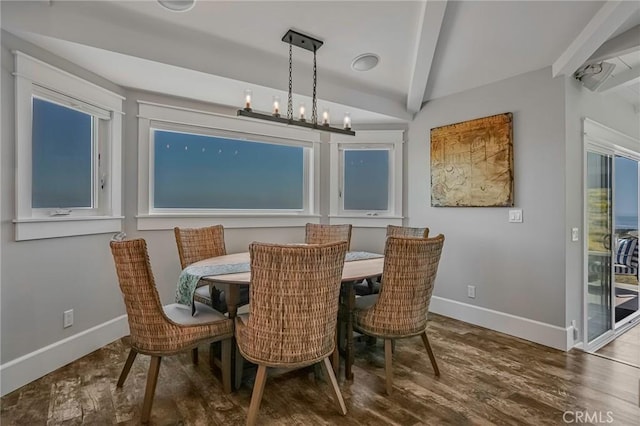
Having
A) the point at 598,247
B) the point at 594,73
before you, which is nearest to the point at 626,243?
the point at 598,247

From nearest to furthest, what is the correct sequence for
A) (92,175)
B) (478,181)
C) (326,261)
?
(326,261) < (92,175) < (478,181)

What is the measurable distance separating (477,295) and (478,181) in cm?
119

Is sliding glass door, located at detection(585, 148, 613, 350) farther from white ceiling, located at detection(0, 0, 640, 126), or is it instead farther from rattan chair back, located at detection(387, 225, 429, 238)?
rattan chair back, located at detection(387, 225, 429, 238)

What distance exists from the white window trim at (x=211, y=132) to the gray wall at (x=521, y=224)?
1.59 metres

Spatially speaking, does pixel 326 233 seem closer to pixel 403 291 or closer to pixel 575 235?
pixel 403 291

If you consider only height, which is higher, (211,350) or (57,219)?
(57,219)

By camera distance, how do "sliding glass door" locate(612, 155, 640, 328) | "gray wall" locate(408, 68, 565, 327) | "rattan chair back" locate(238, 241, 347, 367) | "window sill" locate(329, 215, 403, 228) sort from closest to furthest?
"rattan chair back" locate(238, 241, 347, 367) < "gray wall" locate(408, 68, 565, 327) < "sliding glass door" locate(612, 155, 640, 328) < "window sill" locate(329, 215, 403, 228)

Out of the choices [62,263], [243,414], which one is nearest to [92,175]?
[62,263]

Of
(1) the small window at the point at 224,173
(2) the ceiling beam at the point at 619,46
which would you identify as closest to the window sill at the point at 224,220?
(1) the small window at the point at 224,173

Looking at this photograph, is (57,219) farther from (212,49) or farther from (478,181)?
(478,181)

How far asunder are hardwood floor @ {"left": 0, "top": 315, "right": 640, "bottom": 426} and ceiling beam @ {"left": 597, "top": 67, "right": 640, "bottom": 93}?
247cm

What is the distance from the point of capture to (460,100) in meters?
3.60

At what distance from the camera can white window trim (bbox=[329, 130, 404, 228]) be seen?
13.9 ft

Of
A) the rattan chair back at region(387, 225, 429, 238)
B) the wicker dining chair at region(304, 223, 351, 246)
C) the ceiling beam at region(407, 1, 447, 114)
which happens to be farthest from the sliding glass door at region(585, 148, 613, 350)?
the wicker dining chair at region(304, 223, 351, 246)
